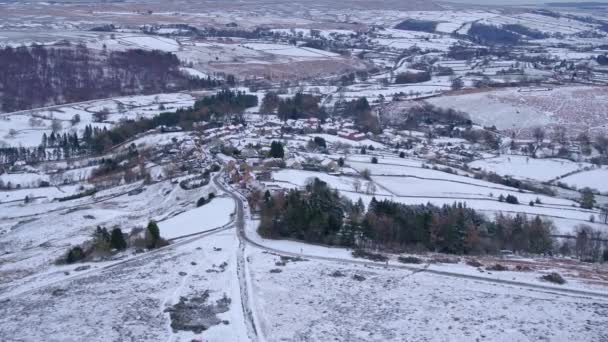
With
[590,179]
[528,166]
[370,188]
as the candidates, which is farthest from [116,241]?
[590,179]

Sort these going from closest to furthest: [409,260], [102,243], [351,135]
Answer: [409,260] < [102,243] < [351,135]

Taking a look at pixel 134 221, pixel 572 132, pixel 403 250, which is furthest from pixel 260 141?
pixel 572 132

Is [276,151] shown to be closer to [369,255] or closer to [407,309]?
[369,255]

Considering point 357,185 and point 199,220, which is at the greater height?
point 357,185

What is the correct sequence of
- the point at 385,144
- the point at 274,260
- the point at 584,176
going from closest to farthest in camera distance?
the point at 274,260 → the point at 584,176 → the point at 385,144

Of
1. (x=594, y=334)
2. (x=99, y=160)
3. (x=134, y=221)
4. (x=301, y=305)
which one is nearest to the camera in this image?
(x=594, y=334)

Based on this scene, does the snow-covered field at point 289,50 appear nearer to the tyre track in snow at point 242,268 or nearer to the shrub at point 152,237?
the tyre track in snow at point 242,268

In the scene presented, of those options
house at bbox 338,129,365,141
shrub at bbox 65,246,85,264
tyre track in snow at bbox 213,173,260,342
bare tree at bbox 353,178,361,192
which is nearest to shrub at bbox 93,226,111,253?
shrub at bbox 65,246,85,264

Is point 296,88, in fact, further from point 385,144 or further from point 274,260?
point 274,260
